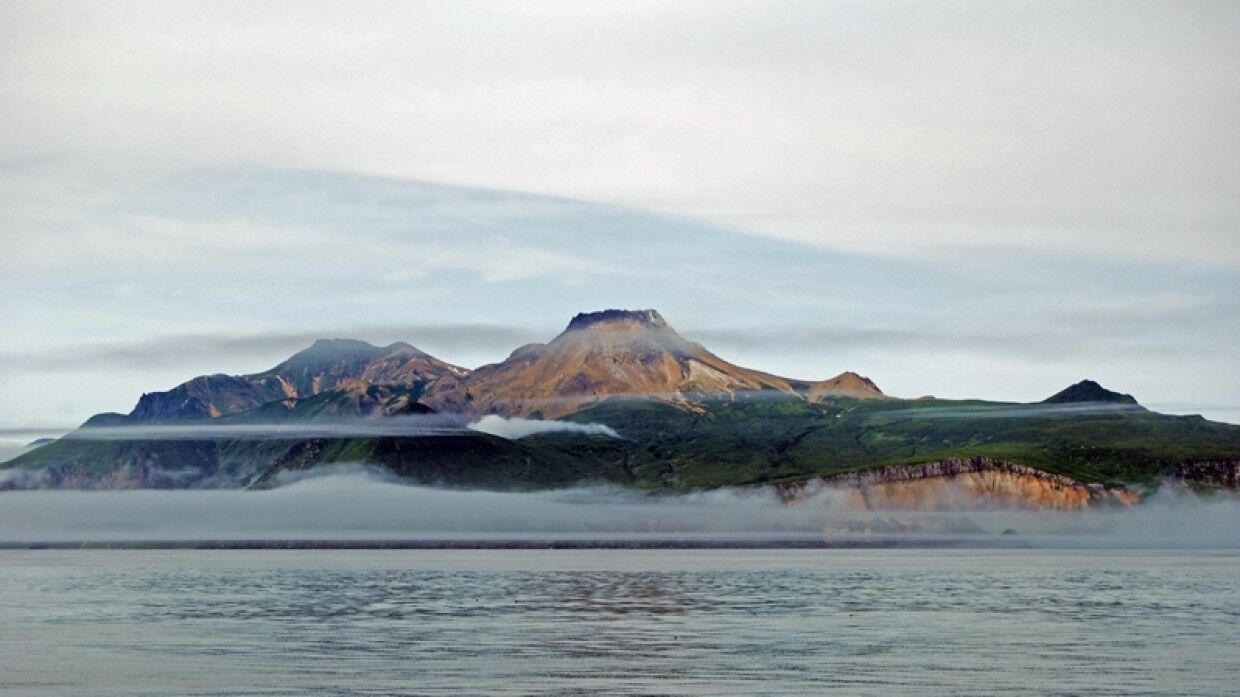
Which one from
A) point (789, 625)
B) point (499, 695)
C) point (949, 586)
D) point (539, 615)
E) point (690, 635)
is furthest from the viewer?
point (949, 586)

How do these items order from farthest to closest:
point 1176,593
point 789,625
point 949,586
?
1. point 949,586
2. point 1176,593
3. point 789,625

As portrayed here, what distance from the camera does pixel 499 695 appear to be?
75.9 m

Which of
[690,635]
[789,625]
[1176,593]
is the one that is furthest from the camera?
[1176,593]

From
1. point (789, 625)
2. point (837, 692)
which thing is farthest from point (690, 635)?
point (837, 692)

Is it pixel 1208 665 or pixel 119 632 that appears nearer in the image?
pixel 1208 665

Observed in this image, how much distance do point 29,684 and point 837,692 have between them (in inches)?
1654

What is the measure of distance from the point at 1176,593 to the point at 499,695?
11269 centimetres

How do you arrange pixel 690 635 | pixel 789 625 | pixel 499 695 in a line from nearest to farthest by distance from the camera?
pixel 499 695, pixel 690 635, pixel 789 625

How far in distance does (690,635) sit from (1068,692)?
3791 centimetres

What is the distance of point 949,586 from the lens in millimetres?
188500

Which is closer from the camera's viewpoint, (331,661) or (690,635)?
(331,661)

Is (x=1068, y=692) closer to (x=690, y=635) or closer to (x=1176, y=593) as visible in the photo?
(x=690, y=635)

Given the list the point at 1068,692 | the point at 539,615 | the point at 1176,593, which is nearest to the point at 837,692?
the point at 1068,692

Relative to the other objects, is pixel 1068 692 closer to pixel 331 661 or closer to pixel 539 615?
pixel 331 661
